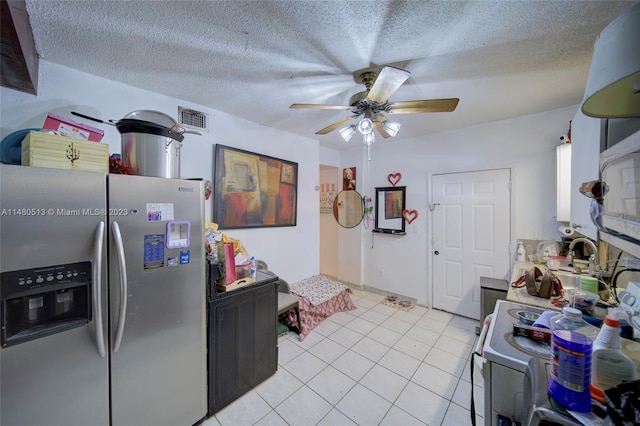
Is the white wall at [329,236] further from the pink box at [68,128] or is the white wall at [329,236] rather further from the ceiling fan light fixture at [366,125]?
the pink box at [68,128]

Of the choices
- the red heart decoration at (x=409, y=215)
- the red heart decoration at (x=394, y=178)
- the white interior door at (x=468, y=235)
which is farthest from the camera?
the red heart decoration at (x=394, y=178)

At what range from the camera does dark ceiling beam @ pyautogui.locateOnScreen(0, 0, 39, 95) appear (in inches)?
41.0

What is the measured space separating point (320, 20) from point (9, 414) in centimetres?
233

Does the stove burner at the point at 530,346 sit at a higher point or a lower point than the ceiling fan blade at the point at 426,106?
lower

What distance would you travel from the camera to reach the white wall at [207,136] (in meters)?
1.60

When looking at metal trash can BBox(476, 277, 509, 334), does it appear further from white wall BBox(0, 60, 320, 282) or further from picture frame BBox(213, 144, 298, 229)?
picture frame BBox(213, 144, 298, 229)

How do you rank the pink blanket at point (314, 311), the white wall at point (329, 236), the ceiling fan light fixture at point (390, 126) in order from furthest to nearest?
the white wall at point (329, 236)
the pink blanket at point (314, 311)
the ceiling fan light fixture at point (390, 126)

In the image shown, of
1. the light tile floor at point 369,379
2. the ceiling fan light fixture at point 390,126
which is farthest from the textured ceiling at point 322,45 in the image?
the light tile floor at point 369,379

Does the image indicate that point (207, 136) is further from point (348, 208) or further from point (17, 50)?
point (348, 208)

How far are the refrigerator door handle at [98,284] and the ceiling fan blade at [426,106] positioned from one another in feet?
6.39

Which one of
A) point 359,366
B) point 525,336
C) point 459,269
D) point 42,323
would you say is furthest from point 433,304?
point 42,323

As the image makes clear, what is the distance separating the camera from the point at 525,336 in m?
1.12

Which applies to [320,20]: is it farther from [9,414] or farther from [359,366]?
[359,366]

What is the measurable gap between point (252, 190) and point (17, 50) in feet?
5.99
